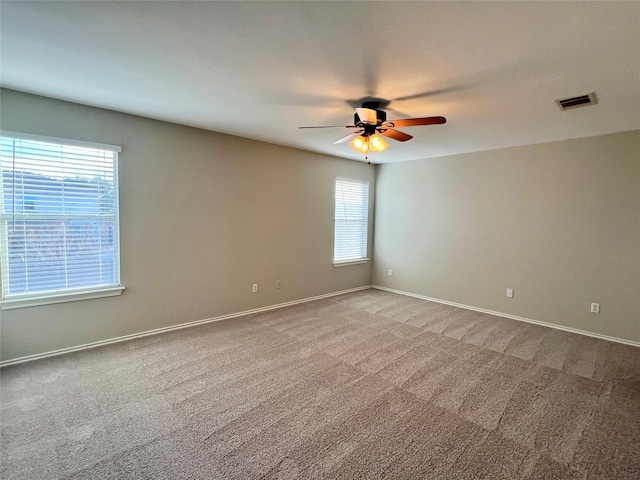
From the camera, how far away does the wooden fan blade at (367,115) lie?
7.90 feet

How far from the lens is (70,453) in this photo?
5.87ft

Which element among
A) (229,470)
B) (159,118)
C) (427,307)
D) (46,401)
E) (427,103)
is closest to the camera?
(229,470)

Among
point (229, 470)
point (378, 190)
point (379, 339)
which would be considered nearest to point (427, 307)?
point (379, 339)

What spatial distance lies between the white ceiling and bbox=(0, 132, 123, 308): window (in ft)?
1.76

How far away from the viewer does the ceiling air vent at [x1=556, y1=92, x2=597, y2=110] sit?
8.19 ft

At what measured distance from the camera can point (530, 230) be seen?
421cm

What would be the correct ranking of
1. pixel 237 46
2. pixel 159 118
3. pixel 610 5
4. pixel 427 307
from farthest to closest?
pixel 427 307, pixel 159 118, pixel 237 46, pixel 610 5

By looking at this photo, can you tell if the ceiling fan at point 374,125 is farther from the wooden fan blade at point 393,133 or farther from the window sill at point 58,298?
the window sill at point 58,298

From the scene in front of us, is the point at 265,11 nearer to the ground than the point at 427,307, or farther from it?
farther from it

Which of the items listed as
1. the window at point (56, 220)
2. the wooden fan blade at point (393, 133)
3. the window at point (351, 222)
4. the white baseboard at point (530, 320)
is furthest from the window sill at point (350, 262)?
the window at point (56, 220)

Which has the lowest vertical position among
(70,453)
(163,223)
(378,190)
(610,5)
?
(70,453)

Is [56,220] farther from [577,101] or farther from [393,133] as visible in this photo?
[577,101]

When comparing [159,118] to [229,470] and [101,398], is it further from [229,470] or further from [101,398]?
[229,470]

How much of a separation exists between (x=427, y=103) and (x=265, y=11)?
5.54ft
